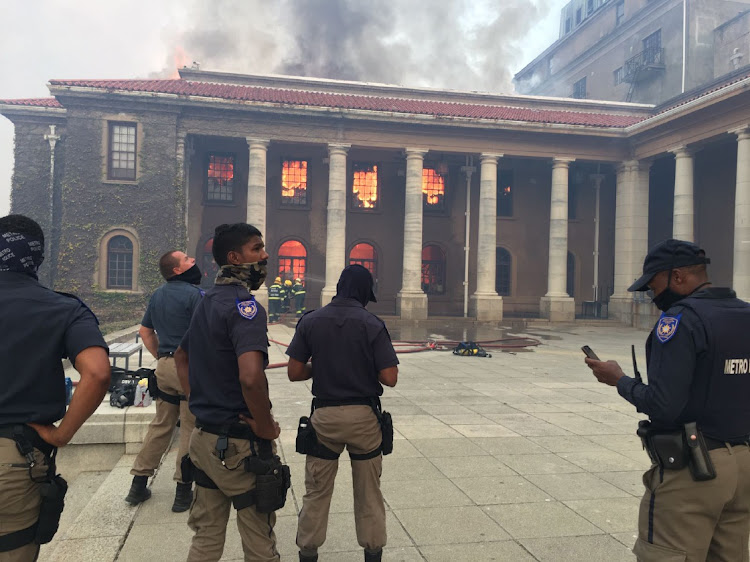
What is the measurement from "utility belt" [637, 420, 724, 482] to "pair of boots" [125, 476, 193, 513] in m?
3.37

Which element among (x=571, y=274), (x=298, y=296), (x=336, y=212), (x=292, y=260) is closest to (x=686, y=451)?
(x=298, y=296)

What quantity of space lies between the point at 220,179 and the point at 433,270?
11.1 metres

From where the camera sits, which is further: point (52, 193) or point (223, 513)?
point (52, 193)

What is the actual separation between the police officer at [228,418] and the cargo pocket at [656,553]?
6.03ft

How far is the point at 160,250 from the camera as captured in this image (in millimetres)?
21906

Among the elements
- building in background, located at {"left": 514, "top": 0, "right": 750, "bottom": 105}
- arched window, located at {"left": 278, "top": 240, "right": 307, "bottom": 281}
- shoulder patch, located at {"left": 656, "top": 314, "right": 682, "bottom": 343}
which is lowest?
shoulder patch, located at {"left": 656, "top": 314, "right": 682, "bottom": 343}

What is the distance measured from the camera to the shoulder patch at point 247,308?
9.43 ft

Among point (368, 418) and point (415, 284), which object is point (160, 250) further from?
point (368, 418)

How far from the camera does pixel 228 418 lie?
2.90 metres

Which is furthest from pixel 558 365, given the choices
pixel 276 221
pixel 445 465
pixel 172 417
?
pixel 276 221

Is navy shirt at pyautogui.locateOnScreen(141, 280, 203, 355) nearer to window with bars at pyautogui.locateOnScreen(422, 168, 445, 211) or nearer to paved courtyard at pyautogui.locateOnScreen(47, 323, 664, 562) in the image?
paved courtyard at pyautogui.locateOnScreen(47, 323, 664, 562)

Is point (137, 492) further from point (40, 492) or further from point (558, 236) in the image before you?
point (558, 236)

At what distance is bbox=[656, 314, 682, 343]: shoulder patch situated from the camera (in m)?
2.54

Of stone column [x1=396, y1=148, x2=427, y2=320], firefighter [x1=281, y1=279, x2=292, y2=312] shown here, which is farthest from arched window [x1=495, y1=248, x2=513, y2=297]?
firefighter [x1=281, y1=279, x2=292, y2=312]
